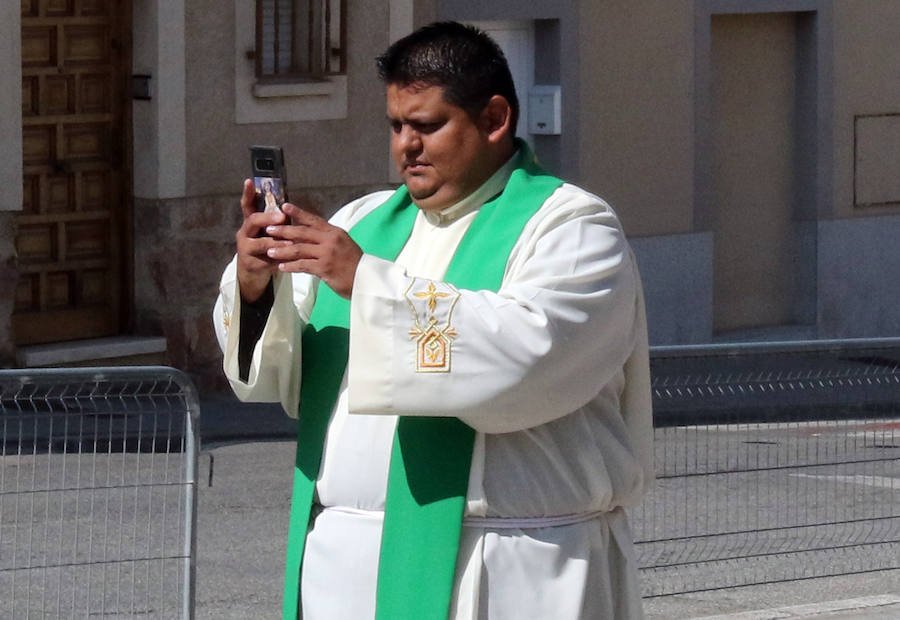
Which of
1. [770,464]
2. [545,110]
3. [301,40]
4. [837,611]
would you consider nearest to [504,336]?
[770,464]

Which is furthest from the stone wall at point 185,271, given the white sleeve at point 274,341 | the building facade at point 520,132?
the white sleeve at point 274,341

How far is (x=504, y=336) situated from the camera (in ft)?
11.7

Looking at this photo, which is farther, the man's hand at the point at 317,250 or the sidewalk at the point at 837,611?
the sidewalk at the point at 837,611

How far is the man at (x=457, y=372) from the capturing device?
3.61 meters

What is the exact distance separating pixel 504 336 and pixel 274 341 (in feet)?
1.71

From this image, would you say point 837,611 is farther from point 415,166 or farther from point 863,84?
point 863,84

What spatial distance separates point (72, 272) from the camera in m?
13.5

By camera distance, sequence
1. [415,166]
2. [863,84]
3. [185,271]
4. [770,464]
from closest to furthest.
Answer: [415,166], [770,464], [185,271], [863,84]

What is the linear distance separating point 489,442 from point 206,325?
388 inches

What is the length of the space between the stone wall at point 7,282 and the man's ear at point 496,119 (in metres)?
9.10

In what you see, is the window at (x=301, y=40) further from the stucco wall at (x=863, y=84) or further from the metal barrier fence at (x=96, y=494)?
the metal barrier fence at (x=96, y=494)

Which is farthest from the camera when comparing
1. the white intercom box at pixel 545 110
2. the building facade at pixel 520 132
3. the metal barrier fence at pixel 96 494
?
the white intercom box at pixel 545 110

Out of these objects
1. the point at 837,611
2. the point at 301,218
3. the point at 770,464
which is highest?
the point at 301,218

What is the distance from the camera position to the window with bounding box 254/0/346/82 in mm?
13586
